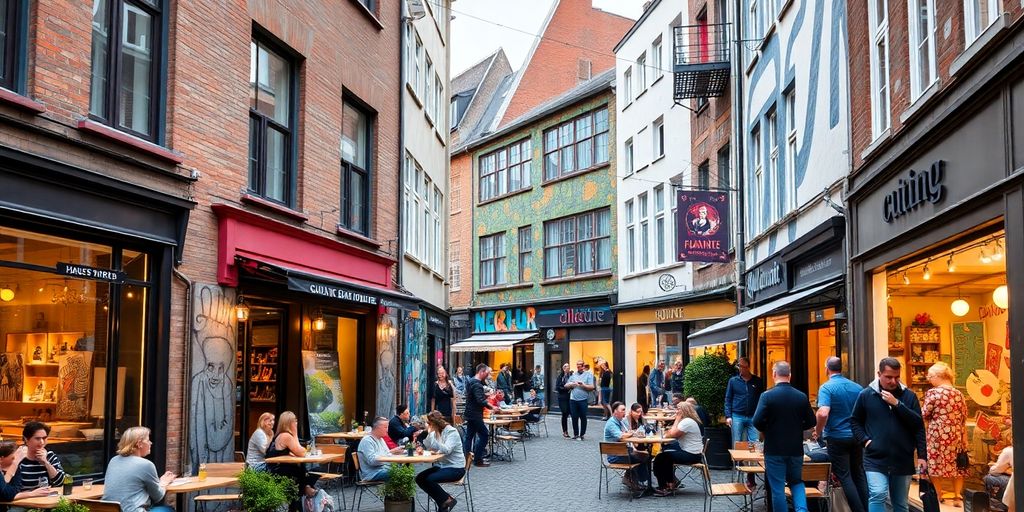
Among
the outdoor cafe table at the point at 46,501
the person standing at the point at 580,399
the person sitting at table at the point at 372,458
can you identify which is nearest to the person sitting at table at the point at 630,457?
the person sitting at table at the point at 372,458

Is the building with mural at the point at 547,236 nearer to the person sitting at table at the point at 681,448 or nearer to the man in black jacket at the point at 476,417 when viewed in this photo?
the man in black jacket at the point at 476,417

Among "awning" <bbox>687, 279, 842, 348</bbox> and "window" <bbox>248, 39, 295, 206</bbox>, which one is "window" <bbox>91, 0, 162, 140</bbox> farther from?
"awning" <bbox>687, 279, 842, 348</bbox>

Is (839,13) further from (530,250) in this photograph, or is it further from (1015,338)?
(530,250)

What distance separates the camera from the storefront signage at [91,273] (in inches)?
338

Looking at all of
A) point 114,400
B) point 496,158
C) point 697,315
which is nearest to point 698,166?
point 697,315

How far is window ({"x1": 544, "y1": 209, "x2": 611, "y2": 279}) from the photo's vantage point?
30533 millimetres

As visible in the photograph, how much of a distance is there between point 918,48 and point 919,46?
0.8 inches

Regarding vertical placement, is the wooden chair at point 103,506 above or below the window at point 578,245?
below

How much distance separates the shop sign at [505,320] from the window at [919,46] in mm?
24151

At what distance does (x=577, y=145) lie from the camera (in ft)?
104

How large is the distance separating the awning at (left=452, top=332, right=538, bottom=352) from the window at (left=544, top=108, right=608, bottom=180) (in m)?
5.60

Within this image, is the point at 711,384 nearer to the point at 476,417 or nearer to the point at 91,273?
the point at 476,417

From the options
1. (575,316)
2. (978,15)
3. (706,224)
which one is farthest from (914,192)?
(575,316)

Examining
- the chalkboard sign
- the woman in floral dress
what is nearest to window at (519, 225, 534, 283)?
the chalkboard sign
